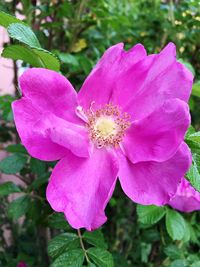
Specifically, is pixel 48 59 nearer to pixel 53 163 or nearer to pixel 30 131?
pixel 30 131

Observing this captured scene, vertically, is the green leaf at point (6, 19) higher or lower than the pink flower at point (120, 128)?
higher

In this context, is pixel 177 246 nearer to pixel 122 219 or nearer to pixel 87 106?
pixel 122 219

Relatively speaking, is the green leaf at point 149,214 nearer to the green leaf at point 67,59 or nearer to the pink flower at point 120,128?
the pink flower at point 120,128

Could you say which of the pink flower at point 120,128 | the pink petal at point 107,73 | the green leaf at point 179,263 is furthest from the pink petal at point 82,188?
the green leaf at point 179,263

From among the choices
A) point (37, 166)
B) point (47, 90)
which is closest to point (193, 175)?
point (47, 90)

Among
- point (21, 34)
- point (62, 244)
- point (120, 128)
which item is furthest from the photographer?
point (62, 244)
